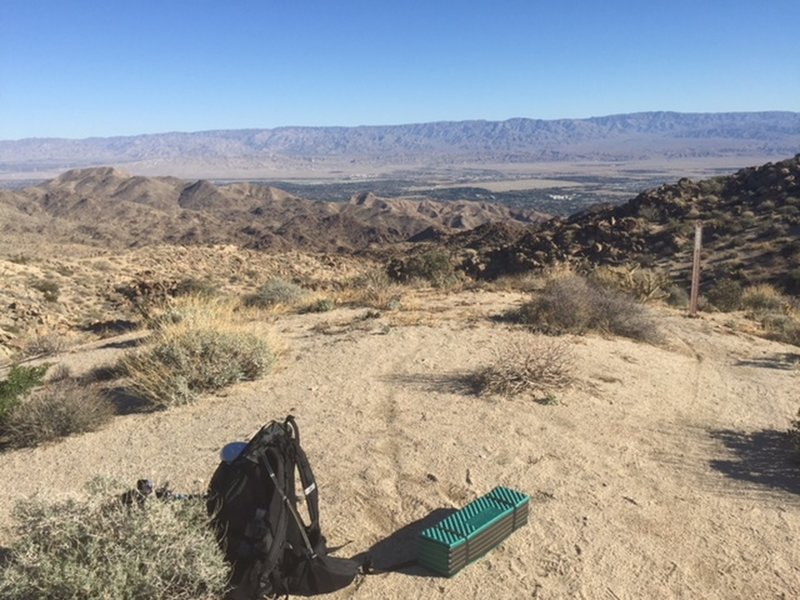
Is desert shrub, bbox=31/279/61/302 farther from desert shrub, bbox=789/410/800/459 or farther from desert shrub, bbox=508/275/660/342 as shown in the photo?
desert shrub, bbox=789/410/800/459

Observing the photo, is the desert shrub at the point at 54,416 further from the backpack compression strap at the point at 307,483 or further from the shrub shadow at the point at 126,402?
the backpack compression strap at the point at 307,483

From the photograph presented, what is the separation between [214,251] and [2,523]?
31090 mm

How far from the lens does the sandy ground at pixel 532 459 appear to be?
4301 millimetres

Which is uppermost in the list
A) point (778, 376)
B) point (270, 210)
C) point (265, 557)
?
point (265, 557)

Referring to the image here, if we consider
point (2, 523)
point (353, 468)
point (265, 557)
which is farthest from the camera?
point (353, 468)

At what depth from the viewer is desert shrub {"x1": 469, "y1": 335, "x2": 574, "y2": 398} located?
24.3 feet

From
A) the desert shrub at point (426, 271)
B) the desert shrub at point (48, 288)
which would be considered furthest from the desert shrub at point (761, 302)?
the desert shrub at point (48, 288)

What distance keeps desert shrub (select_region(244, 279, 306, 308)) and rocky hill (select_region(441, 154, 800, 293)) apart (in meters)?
17.2

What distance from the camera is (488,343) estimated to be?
9.41 m

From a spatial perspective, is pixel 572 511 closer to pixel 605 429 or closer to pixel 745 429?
pixel 605 429

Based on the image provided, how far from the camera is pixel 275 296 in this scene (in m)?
13.5

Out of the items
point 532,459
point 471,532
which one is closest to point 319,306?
point 532,459

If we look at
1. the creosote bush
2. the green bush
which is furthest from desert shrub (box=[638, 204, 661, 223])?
the green bush

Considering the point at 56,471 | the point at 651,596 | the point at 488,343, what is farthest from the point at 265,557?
the point at 488,343
